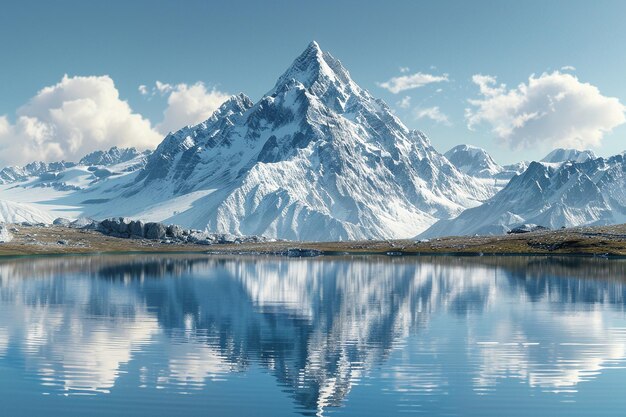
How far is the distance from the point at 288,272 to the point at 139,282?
1650 inches

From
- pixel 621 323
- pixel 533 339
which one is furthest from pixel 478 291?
pixel 533 339

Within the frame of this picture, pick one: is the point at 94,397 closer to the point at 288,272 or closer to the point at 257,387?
the point at 257,387

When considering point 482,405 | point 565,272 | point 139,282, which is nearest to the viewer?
point 482,405

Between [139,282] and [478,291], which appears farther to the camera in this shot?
[139,282]

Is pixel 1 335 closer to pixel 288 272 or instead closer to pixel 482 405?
pixel 482 405

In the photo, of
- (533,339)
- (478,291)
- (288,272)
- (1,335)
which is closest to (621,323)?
(533,339)

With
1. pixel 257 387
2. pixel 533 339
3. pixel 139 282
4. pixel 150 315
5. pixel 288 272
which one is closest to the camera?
pixel 257 387

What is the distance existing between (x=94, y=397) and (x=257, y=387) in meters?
10.1

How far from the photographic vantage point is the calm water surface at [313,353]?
38750 mm

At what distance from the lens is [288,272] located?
153 m

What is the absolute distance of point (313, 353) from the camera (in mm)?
52594

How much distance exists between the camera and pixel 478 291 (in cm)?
10094

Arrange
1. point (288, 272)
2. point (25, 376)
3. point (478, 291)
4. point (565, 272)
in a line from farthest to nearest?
point (288, 272), point (565, 272), point (478, 291), point (25, 376)

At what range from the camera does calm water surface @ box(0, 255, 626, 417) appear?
3875 cm
